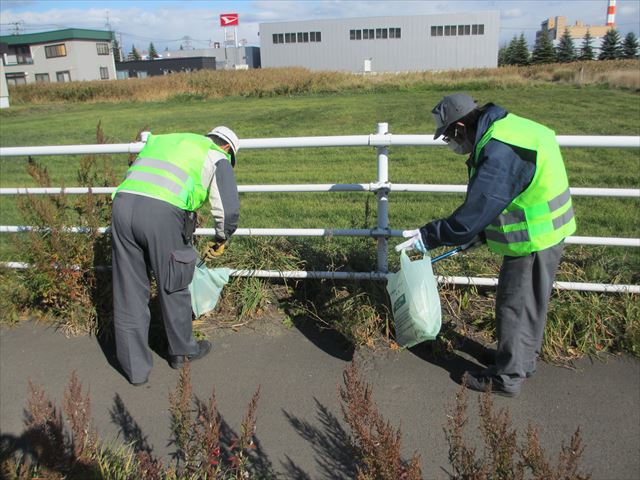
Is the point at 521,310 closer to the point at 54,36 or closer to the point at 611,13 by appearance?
the point at 54,36

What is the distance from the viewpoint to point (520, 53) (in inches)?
2586

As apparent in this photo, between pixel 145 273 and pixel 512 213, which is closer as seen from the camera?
pixel 512 213

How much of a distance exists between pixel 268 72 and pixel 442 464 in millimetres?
33202

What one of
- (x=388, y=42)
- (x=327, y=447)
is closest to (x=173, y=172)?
(x=327, y=447)

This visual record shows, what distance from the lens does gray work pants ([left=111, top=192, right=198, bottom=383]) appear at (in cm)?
326

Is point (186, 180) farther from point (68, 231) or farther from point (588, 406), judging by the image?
point (588, 406)

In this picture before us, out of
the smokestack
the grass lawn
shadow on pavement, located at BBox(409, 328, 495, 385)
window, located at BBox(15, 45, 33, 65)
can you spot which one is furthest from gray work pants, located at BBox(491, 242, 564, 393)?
the smokestack

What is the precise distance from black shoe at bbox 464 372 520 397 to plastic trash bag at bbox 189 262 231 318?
1746 mm

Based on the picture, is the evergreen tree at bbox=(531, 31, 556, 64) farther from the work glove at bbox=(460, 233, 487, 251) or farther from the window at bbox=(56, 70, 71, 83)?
the work glove at bbox=(460, 233, 487, 251)

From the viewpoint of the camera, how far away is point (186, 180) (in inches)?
130

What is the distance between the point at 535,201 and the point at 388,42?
59.5 meters

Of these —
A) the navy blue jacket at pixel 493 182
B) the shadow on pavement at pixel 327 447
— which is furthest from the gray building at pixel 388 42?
the shadow on pavement at pixel 327 447

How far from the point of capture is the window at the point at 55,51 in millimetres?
60750

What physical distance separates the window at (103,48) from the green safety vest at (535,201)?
69280 millimetres
